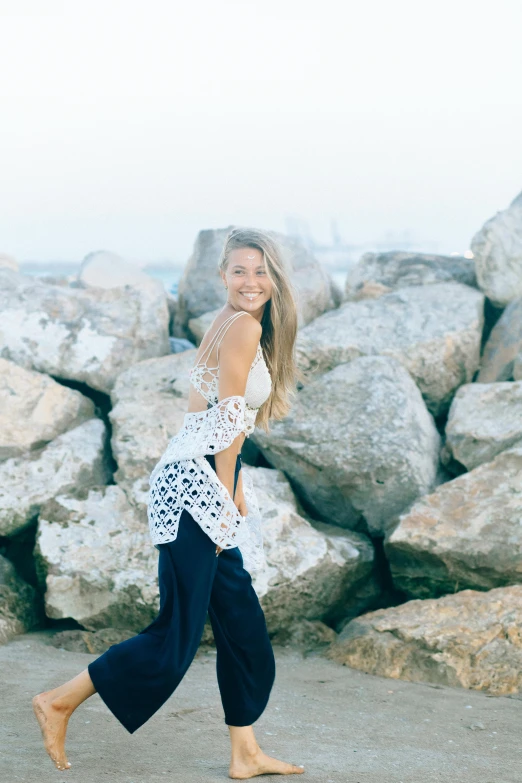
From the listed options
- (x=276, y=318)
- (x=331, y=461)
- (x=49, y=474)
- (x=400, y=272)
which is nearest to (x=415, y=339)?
(x=400, y=272)

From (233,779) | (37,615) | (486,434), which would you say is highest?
(486,434)

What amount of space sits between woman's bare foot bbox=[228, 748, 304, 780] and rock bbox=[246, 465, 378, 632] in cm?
156

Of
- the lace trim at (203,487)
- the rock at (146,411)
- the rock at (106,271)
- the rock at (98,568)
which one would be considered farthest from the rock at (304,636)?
the rock at (106,271)

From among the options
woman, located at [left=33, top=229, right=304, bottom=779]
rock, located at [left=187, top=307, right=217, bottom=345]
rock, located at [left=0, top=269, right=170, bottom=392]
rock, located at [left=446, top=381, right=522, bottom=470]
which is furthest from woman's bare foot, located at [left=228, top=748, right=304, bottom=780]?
rock, located at [left=187, top=307, right=217, bottom=345]

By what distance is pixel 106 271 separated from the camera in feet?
25.5

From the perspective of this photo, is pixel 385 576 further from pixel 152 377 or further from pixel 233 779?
pixel 233 779

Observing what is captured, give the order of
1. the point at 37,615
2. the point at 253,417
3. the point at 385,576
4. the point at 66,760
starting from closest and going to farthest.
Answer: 1. the point at 66,760
2. the point at 253,417
3. the point at 37,615
4. the point at 385,576

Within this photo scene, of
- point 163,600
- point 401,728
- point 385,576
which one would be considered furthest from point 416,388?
point 163,600

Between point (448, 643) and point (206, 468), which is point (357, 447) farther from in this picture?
point (206, 468)

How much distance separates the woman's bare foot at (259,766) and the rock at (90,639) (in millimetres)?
1622

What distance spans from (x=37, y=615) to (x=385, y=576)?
6.63 ft

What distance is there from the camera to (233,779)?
9.32 feet

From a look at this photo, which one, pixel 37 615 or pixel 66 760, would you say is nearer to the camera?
pixel 66 760

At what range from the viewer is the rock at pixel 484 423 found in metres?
5.10
